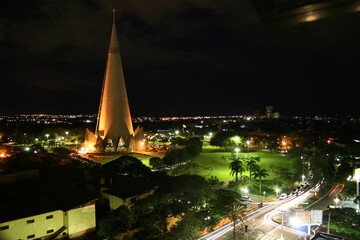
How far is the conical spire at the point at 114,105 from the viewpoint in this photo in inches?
1585

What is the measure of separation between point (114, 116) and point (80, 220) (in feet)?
92.8

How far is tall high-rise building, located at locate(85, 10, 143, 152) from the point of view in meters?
39.9

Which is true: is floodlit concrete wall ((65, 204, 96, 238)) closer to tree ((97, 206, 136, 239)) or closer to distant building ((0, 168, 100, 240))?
distant building ((0, 168, 100, 240))

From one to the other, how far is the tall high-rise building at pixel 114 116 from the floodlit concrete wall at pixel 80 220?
2610 centimetres

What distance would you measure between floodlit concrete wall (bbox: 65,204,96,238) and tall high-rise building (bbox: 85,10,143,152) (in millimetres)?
26096

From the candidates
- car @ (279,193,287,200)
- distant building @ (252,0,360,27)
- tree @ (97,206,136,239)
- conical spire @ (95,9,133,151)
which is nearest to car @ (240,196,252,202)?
car @ (279,193,287,200)

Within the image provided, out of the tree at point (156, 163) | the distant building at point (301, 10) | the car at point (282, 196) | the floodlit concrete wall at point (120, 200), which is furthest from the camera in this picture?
the tree at point (156, 163)

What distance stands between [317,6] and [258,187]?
75.2 ft

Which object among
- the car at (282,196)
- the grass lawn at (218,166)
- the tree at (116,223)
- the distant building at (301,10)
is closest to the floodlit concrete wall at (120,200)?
the tree at (116,223)

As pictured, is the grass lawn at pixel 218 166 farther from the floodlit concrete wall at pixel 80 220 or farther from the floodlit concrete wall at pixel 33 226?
the floodlit concrete wall at pixel 33 226

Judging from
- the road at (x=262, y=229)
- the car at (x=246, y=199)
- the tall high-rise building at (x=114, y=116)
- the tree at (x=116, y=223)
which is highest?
the tall high-rise building at (x=114, y=116)

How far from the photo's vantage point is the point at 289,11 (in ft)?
→ 5.76

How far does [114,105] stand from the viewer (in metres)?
41.3

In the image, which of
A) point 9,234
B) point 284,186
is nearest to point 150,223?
point 9,234
